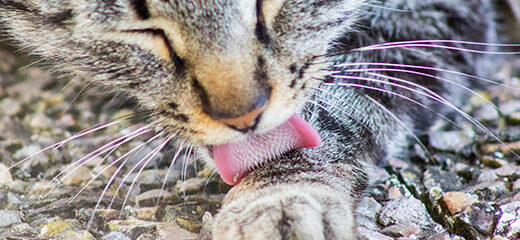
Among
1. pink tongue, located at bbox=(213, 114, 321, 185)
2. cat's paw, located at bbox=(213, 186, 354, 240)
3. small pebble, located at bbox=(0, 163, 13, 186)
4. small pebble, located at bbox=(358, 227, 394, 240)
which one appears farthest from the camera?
small pebble, located at bbox=(0, 163, 13, 186)

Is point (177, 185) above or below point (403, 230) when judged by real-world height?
above

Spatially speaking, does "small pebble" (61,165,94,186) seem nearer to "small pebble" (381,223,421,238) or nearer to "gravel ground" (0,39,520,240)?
"gravel ground" (0,39,520,240)

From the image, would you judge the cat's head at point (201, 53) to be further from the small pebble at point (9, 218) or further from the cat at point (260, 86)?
the small pebble at point (9, 218)

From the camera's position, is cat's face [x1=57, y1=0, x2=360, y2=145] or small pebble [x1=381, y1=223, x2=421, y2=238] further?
small pebble [x1=381, y1=223, x2=421, y2=238]

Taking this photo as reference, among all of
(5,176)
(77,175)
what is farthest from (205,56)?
(5,176)

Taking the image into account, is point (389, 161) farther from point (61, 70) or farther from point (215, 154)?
point (61, 70)

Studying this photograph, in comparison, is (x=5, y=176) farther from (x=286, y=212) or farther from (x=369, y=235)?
(x=369, y=235)

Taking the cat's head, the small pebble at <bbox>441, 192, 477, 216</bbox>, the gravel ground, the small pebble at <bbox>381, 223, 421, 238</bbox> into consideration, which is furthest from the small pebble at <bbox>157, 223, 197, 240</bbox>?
the small pebble at <bbox>441, 192, 477, 216</bbox>

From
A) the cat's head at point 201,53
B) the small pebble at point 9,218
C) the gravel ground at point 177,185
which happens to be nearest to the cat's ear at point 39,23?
the cat's head at point 201,53
